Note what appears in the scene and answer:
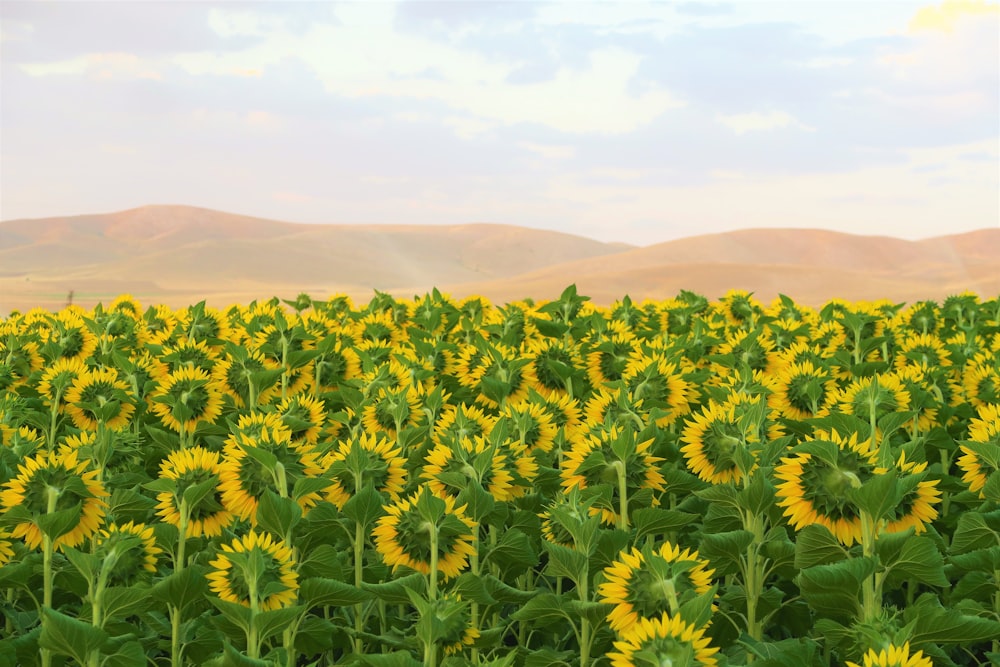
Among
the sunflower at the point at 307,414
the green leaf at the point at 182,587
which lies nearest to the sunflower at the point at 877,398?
the sunflower at the point at 307,414

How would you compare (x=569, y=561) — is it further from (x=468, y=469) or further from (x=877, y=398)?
(x=877, y=398)

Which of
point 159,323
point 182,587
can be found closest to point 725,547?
point 182,587

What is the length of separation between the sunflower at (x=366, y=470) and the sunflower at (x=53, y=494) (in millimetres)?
768

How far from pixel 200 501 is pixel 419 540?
80 cm

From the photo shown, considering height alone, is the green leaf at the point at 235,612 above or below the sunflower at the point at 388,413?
below

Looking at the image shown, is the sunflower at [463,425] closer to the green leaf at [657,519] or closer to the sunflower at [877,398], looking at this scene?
the green leaf at [657,519]

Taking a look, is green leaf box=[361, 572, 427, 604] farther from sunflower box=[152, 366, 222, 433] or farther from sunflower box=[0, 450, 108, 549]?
sunflower box=[152, 366, 222, 433]

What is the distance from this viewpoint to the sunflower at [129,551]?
2.57 metres

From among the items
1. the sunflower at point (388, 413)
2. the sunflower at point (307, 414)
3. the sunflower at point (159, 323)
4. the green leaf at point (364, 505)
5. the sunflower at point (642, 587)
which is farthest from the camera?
the sunflower at point (159, 323)

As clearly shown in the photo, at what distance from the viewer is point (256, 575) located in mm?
2299

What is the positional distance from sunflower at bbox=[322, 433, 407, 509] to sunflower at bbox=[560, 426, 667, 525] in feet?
1.94

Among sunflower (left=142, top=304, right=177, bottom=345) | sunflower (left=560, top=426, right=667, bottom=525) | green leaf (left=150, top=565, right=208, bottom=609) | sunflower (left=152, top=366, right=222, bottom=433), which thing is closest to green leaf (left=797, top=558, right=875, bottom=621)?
sunflower (left=560, top=426, right=667, bottom=525)

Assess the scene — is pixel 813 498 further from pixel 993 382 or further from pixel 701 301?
pixel 701 301

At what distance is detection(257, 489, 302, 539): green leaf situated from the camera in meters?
2.54
